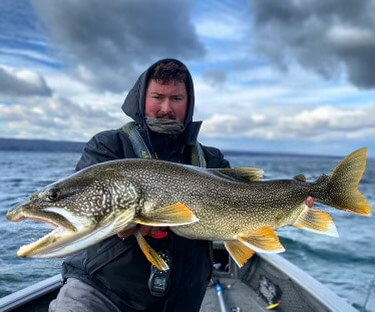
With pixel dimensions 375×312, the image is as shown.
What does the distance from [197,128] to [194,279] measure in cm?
144

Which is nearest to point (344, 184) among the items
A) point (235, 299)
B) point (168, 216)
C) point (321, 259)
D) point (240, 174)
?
point (240, 174)

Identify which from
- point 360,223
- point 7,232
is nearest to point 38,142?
point 360,223

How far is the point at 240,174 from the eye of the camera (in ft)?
11.3

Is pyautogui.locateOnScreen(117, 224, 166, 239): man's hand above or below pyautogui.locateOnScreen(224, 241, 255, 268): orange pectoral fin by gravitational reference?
above

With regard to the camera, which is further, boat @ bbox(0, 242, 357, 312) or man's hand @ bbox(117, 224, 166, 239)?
boat @ bbox(0, 242, 357, 312)

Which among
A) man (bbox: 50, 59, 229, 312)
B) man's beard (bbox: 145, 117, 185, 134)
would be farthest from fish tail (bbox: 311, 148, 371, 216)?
man's beard (bbox: 145, 117, 185, 134)

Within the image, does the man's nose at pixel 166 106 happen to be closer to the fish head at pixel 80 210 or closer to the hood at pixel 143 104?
the hood at pixel 143 104

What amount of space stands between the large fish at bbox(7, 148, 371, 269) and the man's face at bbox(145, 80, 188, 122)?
0.87 meters

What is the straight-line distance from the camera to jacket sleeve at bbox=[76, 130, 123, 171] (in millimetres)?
3494

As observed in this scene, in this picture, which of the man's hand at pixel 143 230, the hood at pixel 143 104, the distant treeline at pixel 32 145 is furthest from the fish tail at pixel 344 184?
the distant treeline at pixel 32 145

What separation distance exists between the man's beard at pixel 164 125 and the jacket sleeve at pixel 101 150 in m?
0.37

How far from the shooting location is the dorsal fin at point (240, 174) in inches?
134

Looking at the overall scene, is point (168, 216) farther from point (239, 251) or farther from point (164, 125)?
point (164, 125)

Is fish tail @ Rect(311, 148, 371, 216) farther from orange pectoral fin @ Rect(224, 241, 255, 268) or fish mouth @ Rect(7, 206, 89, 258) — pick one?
fish mouth @ Rect(7, 206, 89, 258)
